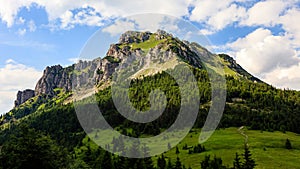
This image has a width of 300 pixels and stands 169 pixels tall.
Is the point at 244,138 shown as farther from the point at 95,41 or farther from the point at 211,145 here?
the point at 95,41

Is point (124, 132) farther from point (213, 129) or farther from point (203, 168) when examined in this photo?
point (203, 168)

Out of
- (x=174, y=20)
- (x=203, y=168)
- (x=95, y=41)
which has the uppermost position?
(x=174, y=20)

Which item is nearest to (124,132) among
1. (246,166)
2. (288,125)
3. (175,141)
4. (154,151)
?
(175,141)

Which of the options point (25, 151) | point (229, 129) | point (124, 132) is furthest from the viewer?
point (124, 132)

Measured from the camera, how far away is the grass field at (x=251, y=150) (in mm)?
103500

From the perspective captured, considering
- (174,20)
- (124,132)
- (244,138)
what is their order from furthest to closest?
(124,132) < (244,138) < (174,20)

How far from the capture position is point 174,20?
57.2 m

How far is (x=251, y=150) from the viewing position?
122 metres

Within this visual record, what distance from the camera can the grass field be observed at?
Result: 10350 centimetres

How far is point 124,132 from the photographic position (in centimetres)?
19488

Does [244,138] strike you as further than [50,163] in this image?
Yes

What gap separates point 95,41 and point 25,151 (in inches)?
806

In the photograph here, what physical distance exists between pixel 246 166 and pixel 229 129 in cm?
12932

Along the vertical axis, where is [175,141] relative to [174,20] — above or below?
below
